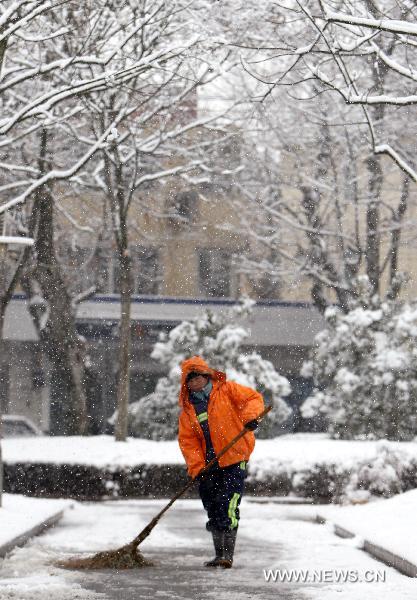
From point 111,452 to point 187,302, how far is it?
2043 cm

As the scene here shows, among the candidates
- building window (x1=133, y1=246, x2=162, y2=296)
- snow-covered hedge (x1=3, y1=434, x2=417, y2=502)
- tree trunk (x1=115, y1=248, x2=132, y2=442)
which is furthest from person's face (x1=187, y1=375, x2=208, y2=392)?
building window (x1=133, y1=246, x2=162, y2=296)

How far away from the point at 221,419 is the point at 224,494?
2.04 feet

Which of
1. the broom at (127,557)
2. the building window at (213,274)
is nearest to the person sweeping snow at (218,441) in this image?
the broom at (127,557)

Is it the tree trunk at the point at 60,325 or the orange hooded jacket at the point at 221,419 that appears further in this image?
the tree trunk at the point at 60,325

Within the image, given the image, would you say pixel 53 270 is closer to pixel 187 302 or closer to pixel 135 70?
pixel 135 70

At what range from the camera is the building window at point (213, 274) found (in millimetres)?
43594

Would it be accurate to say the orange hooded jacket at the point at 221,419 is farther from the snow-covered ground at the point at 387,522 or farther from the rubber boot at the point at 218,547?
the snow-covered ground at the point at 387,522

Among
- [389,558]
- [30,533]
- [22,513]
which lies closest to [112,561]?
[389,558]

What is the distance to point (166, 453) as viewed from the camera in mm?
20703

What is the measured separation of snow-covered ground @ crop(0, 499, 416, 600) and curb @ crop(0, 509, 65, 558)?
0.09 meters

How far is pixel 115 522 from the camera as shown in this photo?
615 inches

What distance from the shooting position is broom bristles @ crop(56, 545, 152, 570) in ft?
34.9

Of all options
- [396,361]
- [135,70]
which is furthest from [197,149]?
[135,70]

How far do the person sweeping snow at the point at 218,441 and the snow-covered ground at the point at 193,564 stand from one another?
39 centimetres
